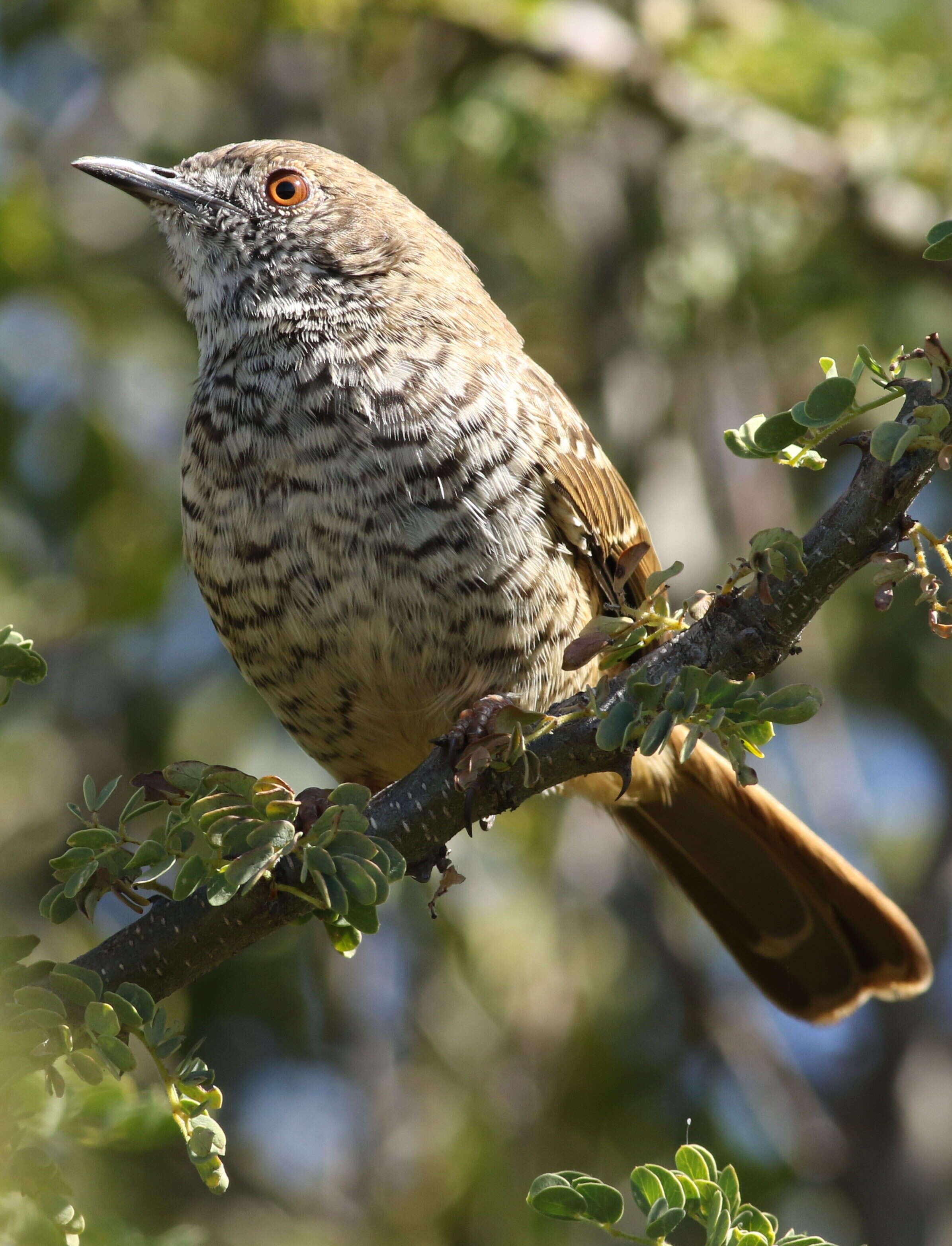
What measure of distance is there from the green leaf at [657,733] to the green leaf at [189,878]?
2.03ft

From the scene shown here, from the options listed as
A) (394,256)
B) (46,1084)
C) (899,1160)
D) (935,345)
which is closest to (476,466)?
(394,256)

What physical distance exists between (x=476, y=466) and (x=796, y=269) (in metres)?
2.34

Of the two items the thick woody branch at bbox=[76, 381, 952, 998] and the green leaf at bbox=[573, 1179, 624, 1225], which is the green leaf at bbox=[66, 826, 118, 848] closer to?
the thick woody branch at bbox=[76, 381, 952, 998]

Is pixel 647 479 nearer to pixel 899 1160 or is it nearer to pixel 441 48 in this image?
pixel 441 48

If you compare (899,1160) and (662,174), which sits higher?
(662,174)

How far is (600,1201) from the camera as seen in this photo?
1.79m

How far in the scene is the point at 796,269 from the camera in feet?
→ 16.3

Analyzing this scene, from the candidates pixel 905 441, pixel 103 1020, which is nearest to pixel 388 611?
pixel 103 1020

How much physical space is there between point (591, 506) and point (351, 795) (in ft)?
4.80

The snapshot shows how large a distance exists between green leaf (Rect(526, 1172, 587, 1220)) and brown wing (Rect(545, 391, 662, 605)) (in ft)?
5.17

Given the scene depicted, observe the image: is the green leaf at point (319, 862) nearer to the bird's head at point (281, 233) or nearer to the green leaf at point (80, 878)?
the green leaf at point (80, 878)

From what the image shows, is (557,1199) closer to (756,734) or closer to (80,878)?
(756,734)

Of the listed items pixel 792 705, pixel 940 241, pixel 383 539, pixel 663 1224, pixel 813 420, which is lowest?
pixel 663 1224

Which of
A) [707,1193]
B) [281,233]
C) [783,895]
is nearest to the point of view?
[707,1193]
